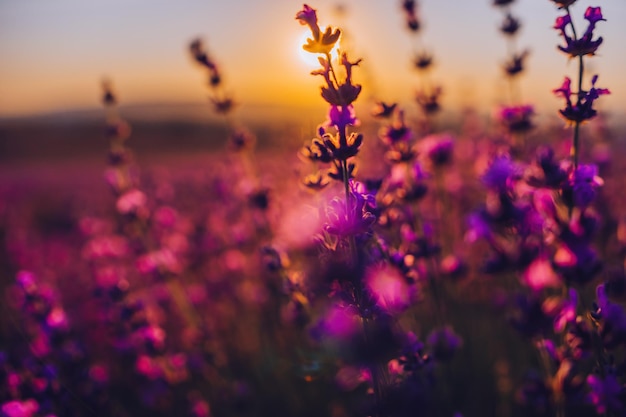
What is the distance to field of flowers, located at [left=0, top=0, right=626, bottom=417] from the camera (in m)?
1.67

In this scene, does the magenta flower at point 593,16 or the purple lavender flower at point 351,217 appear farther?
the magenta flower at point 593,16

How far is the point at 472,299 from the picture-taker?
4.47 meters

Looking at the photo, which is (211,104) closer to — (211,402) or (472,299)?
(211,402)

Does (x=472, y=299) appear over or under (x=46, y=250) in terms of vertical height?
under

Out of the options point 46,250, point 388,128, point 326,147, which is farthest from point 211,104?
point 46,250

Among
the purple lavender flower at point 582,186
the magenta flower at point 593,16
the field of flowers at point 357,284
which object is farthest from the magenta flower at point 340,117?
the magenta flower at point 593,16

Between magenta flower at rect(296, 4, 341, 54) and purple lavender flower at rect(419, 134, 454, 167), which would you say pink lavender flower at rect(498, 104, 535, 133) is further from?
magenta flower at rect(296, 4, 341, 54)

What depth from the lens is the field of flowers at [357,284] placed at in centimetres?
167

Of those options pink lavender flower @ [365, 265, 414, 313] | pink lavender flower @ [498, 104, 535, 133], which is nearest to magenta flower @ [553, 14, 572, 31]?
pink lavender flower @ [365, 265, 414, 313]

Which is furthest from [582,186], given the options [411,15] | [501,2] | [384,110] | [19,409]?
[19,409]

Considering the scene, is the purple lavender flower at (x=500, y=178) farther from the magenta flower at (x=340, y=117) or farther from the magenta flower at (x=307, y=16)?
the magenta flower at (x=307, y=16)

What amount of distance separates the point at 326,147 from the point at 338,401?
7.28ft

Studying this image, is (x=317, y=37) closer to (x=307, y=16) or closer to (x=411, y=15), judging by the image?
(x=307, y=16)

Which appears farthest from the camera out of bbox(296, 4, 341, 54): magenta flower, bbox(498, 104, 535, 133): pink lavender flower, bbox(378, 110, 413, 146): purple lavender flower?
bbox(498, 104, 535, 133): pink lavender flower
